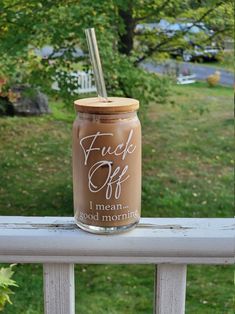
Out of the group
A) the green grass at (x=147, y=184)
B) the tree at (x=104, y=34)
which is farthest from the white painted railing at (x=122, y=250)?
the green grass at (x=147, y=184)

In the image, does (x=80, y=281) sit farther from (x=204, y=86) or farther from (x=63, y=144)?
(x=204, y=86)

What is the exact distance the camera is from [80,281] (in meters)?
3.26

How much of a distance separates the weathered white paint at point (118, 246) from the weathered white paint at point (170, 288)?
20 millimetres

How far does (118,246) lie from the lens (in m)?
0.80

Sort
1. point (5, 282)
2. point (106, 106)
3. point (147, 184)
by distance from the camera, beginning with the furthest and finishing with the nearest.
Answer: point (147, 184) → point (5, 282) → point (106, 106)

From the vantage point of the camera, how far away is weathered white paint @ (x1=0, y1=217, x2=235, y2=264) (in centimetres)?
80

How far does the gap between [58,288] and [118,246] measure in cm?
12

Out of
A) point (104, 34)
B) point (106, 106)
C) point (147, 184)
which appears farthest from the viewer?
point (147, 184)

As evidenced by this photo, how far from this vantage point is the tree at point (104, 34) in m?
2.79

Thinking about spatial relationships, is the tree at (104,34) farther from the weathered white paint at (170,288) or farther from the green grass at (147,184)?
the weathered white paint at (170,288)

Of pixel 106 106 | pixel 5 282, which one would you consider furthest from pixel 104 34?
pixel 106 106

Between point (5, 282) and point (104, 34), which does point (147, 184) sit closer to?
point (104, 34)

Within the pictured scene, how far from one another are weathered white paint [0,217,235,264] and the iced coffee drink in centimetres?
3

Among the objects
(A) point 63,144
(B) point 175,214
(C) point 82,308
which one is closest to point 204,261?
(C) point 82,308
